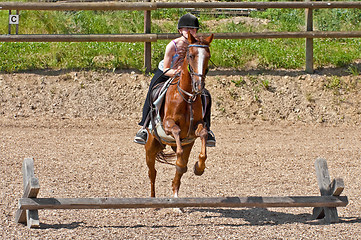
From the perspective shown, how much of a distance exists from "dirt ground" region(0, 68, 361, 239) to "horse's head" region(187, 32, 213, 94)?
5.82 feet

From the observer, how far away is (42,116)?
1388 cm

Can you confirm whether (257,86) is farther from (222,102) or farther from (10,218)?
(10,218)

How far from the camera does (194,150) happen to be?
40.8 feet

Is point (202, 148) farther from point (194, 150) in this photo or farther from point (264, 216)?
point (194, 150)

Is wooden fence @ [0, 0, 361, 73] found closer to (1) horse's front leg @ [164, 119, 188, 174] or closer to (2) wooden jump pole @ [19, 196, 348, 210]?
(1) horse's front leg @ [164, 119, 188, 174]

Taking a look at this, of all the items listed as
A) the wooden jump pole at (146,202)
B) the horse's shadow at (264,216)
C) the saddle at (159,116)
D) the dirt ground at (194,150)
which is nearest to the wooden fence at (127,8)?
the dirt ground at (194,150)

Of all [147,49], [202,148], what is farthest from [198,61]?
[147,49]

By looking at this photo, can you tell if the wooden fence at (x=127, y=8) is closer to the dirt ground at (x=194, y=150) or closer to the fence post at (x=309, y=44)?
the fence post at (x=309, y=44)

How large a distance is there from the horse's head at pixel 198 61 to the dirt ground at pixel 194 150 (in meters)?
1.77

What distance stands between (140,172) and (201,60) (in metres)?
4.27

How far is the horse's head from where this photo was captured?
6.84 m

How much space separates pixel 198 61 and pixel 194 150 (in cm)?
572

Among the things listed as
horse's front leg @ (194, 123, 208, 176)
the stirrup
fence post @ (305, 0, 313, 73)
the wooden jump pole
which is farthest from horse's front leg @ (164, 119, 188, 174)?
fence post @ (305, 0, 313, 73)

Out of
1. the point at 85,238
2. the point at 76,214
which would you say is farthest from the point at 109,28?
the point at 85,238
